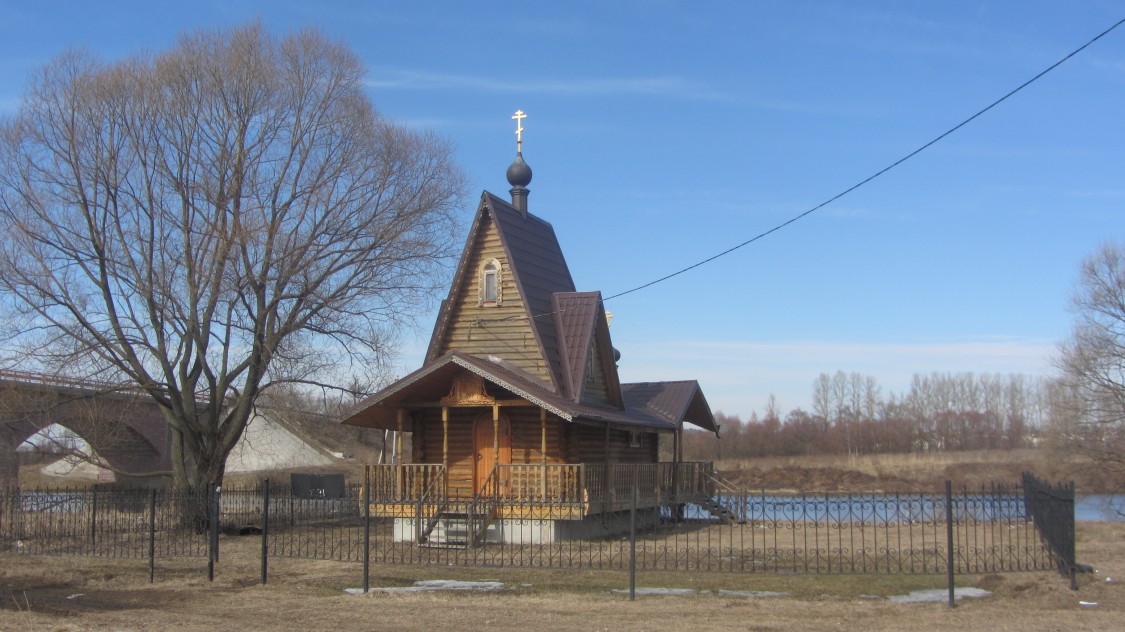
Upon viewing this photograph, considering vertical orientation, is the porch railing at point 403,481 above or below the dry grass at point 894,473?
above

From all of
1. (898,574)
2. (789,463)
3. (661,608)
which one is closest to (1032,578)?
(898,574)

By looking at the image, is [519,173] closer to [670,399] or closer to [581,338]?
[581,338]

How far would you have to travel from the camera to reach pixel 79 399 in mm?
22719

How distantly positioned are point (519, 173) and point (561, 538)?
32.2 ft

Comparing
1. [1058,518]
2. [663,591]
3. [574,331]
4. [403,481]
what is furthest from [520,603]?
[574,331]

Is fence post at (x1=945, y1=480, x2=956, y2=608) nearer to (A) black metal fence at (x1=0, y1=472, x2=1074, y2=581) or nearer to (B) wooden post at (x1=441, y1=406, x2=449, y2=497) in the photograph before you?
(A) black metal fence at (x1=0, y1=472, x2=1074, y2=581)

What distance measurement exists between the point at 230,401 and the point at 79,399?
387 centimetres

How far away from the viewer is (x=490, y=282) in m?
24.0

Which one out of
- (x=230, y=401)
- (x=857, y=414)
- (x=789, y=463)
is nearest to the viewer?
(x=230, y=401)

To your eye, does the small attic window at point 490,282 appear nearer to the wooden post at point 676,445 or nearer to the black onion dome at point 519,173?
the black onion dome at point 519,173

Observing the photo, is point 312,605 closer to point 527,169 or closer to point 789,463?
point 527,169

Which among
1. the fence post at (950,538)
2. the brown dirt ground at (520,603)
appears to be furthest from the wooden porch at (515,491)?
the fence post at (950,538)

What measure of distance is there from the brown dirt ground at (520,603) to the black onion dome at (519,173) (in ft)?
42.3

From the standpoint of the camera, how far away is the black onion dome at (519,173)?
26484 mm
